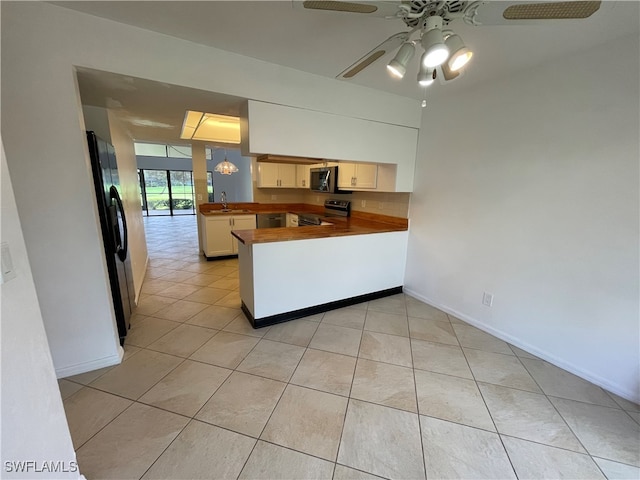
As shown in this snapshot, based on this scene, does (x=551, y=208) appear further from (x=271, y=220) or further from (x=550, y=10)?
(x=271, y=220)

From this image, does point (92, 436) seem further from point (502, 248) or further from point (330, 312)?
point (502, 248)

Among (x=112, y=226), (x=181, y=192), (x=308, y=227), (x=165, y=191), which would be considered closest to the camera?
(x=112, y=226)

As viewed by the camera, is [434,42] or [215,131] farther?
[215,131]

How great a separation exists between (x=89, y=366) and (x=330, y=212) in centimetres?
362

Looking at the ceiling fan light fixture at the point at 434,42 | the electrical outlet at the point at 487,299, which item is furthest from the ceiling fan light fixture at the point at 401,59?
the electrical outlet at the point at 487,299

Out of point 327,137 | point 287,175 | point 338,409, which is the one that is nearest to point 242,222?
point 287,175

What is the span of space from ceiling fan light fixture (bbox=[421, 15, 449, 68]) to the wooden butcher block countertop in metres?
1.79

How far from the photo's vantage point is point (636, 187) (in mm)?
1694

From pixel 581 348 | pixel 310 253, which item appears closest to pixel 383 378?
pixel 310 253

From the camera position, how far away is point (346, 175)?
385 centimetres

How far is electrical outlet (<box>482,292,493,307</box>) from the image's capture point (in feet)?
8.41

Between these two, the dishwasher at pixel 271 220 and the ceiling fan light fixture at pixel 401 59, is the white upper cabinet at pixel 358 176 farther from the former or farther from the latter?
the ceiling fan light fixture at pixel 401 59

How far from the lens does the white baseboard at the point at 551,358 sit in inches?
72.5

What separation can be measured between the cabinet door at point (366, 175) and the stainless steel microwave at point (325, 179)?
1.44ft
